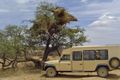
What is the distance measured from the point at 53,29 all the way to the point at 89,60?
7854 mm

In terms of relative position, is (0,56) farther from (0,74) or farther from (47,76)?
(47,76)

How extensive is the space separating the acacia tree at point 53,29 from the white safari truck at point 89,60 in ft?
19.4

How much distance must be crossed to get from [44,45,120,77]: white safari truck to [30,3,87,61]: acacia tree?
19.4 ft

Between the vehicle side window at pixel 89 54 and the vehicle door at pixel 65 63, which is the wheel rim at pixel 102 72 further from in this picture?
the vehicle door at pixel 65 63

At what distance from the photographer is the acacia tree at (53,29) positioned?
33.7 metres

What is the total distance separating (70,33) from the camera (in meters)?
33.8

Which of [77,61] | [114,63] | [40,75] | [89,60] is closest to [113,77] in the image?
[114,63]

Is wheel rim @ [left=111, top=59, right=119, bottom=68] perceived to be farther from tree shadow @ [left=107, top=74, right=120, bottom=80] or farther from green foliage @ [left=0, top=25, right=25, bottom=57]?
green foliage @ [left=0, top=25, right=25, bottom=57]

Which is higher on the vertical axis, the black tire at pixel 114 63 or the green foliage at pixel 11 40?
the green foliage at pixel 11 40

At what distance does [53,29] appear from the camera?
3422 cm

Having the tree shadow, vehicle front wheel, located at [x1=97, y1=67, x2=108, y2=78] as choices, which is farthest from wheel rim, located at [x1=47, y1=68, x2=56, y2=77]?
the tree shadow

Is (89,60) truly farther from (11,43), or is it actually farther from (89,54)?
(11,43)

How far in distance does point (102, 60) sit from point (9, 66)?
12140 millimetres

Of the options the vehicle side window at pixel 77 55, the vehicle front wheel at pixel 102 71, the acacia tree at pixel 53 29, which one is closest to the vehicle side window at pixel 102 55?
the vehicle front wheel at pixel 102 71
